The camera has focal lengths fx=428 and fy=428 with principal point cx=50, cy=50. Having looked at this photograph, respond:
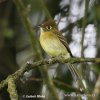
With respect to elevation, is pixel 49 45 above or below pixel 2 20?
below

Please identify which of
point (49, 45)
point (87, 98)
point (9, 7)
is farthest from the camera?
point (9, 7)

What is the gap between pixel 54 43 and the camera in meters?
5.02

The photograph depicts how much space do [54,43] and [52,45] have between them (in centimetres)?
8

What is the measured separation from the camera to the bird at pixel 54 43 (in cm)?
484

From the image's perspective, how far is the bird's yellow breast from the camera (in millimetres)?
4849

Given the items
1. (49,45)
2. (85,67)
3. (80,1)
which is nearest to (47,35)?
(49,45)

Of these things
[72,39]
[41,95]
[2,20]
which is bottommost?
[41,95]

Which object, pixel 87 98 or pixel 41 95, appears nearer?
pixel 87 98

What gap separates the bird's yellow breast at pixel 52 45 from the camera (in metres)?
4.85

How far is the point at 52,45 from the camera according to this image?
495 centimetres

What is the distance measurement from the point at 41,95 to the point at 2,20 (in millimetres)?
1686

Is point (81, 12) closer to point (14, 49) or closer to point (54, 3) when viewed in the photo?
point (54, 3)

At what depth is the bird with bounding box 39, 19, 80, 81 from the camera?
4.84 meters

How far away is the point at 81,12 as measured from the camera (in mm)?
5859
